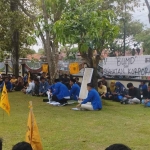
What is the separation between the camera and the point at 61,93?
12305 mm

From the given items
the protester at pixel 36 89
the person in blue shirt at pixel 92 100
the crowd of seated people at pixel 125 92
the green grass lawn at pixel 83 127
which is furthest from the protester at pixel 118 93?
the protester at pixel 36 89

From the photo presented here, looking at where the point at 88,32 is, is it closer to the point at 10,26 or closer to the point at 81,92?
the point at 81,92

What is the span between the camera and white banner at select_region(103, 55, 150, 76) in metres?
13.5

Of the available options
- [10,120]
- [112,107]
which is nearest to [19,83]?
[112,107]

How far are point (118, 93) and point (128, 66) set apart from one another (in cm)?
132

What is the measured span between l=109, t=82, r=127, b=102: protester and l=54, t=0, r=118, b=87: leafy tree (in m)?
2.94

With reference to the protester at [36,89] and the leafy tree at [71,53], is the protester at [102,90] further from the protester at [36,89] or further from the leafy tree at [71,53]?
the protester at [36,89]

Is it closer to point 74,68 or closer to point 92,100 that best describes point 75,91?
point 92,100

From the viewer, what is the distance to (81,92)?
12680 mm

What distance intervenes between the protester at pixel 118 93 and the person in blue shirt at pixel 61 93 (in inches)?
88.0

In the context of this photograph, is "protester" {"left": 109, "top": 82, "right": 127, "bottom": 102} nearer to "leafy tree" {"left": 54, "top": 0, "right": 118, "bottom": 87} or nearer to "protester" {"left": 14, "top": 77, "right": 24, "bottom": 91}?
"leafy tree" {"left": 54, "top": 0, "right": 118, "bottom": 87}

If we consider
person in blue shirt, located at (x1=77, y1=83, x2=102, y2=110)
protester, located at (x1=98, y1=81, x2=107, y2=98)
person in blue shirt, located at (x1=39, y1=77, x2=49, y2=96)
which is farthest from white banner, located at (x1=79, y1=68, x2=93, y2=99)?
person in blue shirt, located at (x1=39, y1=77, x2=49, y2=96)

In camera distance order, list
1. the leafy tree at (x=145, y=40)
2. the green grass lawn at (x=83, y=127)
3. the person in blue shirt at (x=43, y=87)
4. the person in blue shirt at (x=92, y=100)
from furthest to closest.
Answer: the leafy tree at (x=145, y=40)
the person in blue shirt at (x=43, y=87)
the person in blue shirt at (x=92, y=100)
the green grass lawn at (x=83, y=127)

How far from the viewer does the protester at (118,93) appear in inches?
531
